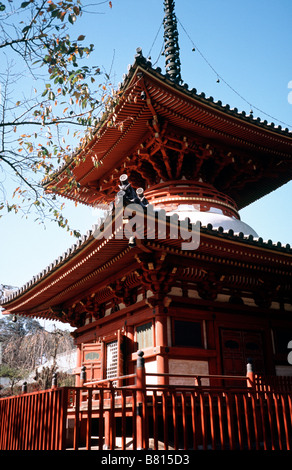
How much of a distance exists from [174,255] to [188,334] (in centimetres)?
188

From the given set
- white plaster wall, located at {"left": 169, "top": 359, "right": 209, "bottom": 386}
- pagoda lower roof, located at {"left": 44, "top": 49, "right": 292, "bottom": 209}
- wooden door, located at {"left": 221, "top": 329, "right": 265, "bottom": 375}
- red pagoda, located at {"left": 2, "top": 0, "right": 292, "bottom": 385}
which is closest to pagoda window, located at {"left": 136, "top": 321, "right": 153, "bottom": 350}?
red pagoda, located at {"left": 2, "top": 0, "right": 292, "bottom": 385}

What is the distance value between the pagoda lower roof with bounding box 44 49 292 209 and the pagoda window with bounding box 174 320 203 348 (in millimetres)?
4180

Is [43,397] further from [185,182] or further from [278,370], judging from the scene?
[185,182]

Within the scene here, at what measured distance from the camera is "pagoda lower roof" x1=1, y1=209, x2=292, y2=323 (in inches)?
338

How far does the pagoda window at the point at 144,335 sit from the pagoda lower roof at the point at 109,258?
4.43 ft

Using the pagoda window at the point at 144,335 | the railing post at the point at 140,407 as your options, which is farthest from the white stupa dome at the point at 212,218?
the railing post at the point at 140,407

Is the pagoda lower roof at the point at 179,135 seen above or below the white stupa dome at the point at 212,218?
above

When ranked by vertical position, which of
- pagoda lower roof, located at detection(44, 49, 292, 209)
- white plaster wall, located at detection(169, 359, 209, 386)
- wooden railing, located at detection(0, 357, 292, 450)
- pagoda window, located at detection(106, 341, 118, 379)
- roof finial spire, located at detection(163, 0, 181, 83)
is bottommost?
wooden railing, located at detection(0, 357, 292, 450)

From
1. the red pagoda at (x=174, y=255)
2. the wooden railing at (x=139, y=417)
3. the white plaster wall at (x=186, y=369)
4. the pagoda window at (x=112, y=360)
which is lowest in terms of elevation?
the wooden railing at (x=139, y=417)

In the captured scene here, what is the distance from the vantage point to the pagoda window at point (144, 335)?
9453 mm

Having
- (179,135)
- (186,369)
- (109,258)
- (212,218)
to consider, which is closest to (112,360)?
(186,369)

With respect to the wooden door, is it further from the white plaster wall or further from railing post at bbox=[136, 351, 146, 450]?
railing post at bbox=[136, 351, 146, 450]

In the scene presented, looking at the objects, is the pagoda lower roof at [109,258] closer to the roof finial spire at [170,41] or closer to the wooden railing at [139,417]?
the wooden railing at [139,417]

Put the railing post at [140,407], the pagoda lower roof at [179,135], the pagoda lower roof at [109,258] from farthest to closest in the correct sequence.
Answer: the pagoda lower roof at [179,135]
the pagoda lower roof at [109,258]
the railing post at [140,407]
